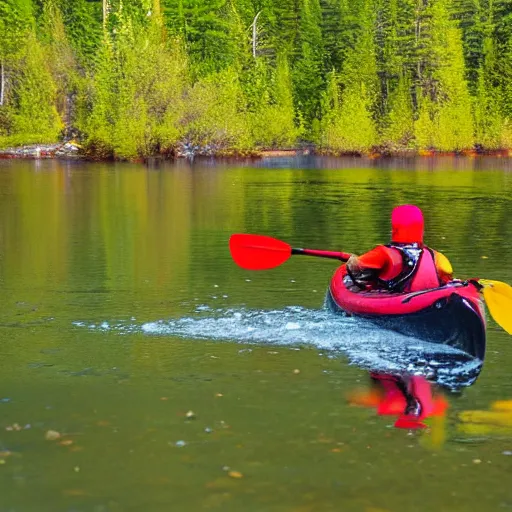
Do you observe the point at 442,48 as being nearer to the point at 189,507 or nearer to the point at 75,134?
the point at 75,134

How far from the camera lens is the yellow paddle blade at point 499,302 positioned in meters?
8.84

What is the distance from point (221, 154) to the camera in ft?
175

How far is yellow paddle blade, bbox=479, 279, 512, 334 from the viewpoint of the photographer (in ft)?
29.0

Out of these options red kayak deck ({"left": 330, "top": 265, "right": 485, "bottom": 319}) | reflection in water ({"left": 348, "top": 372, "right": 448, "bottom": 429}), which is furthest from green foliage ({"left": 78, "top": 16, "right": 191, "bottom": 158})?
reflection in water ({"left": 348, "top": 372, "right": 448, "bottom": 429})

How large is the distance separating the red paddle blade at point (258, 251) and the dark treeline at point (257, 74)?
37.9 m

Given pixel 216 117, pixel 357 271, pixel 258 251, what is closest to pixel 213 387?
pixel 357 271

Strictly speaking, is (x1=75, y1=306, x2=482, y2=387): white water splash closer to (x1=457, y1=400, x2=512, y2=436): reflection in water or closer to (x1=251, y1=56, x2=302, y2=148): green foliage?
(x1=457, y1=400, x2=512, y2=436): reflection in water

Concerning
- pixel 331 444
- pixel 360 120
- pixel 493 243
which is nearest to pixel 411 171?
pixel 360 120

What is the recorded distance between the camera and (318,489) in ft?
18.3

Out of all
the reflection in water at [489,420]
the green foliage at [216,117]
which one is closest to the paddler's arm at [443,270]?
the reflection in water at [489,420]

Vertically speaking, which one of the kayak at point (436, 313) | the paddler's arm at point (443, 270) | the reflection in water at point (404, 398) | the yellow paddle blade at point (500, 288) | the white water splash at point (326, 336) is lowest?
the reflection in water at point (404, 398)

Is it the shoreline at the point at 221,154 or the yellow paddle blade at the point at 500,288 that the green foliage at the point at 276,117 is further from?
the yellow paddle blade at the point at 500,288

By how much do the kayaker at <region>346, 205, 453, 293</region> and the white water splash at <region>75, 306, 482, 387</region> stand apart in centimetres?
53

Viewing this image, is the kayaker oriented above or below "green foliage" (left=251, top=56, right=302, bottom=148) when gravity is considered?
below
